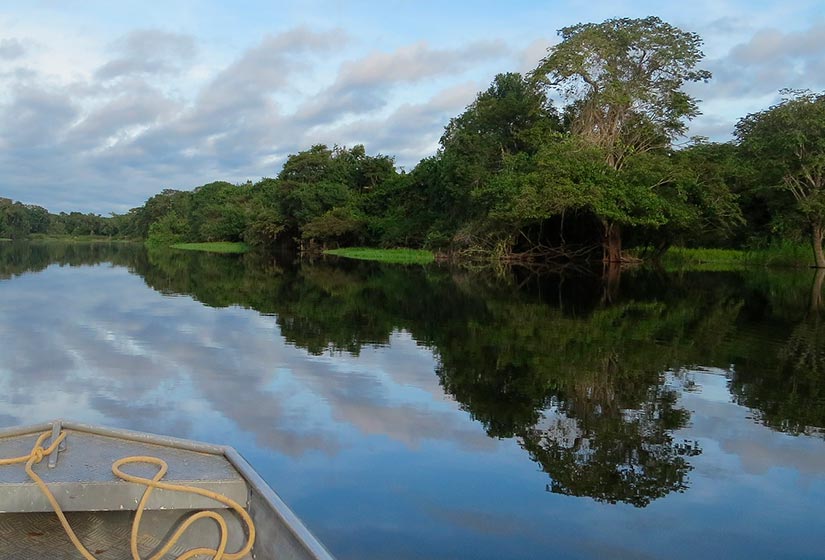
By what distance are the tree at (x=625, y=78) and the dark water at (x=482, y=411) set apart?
18.5 meters

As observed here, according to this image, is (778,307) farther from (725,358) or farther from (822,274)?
(822,274)

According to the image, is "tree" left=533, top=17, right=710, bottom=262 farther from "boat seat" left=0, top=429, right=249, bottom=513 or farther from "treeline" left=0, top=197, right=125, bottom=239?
"treeline" left=0, top=197, right=125, bottom=239

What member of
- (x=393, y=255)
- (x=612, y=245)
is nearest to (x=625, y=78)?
(x=612, y=245)

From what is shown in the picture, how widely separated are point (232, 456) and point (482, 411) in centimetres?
372

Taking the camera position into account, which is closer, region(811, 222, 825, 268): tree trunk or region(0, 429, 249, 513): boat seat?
region(0, 429, 249, 513): boat seat

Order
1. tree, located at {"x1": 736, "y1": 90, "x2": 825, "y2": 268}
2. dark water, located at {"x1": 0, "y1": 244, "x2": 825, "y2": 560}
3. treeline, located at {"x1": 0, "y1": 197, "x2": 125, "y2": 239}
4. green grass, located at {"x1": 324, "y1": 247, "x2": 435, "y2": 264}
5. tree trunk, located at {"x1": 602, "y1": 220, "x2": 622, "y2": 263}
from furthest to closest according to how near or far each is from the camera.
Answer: treeline, located at {"x1": 0, "y1": 197, "x2": 125, "y2": 239}
green grass, located at {"x1": 324, "y1": 247, "x2": 435, "y2": 264}
tree trunk, located at {"x1": 602, "y1": 220, "x2": 622, "y2": 263}
tree, located at {"x1": 736, "y1": 90, "x2": 825, "y2": 268}
dark water, located at {"x1": 0, "y1": 244, "x2": 825, "y2": 560}

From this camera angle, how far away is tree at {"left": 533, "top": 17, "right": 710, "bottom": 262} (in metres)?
30.8

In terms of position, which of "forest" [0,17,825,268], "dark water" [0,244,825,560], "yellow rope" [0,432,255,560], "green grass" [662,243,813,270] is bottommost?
"dark water" [0,244,825,560]

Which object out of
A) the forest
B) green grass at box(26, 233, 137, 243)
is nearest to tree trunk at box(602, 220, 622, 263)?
the forest

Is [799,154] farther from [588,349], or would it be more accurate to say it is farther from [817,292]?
[588,349]

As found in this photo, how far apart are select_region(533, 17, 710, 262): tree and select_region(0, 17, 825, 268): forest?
60 millimetres

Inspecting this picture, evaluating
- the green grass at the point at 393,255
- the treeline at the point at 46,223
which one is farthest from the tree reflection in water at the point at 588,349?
the treeline at the point at 46,223

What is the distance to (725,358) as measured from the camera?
9945 mm

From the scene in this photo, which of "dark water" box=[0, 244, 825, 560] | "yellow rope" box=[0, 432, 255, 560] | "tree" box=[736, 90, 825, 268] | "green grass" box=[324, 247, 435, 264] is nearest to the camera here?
"yellow rope" box=[0, 432, 255, 560]
